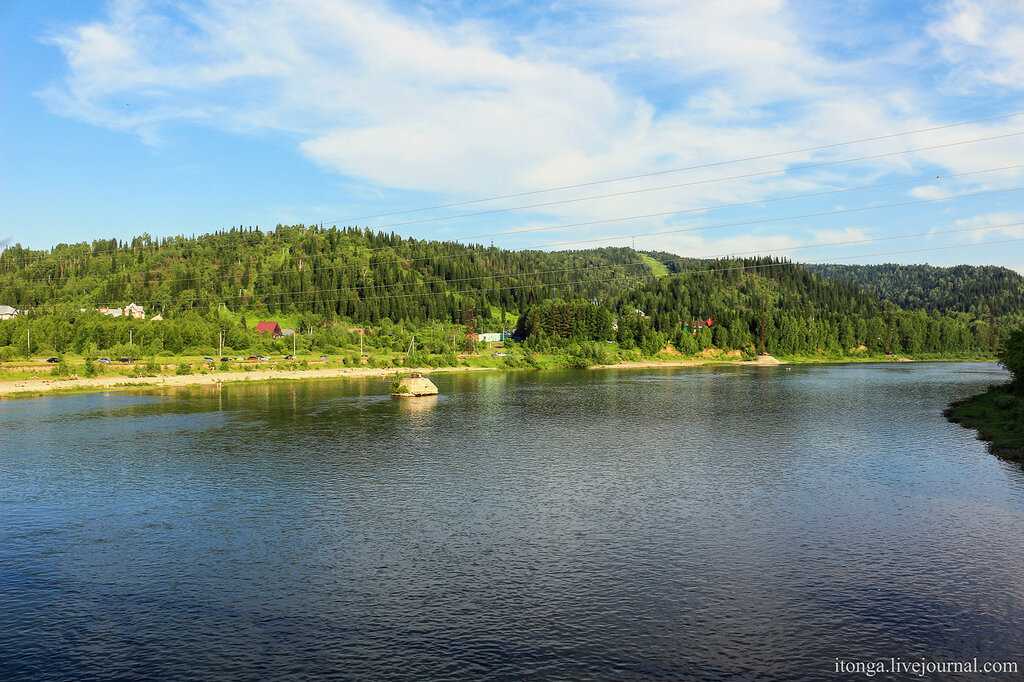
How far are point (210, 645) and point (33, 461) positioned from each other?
45.9m

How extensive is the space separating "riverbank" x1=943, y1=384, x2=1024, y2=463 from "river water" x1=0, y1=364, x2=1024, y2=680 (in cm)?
226

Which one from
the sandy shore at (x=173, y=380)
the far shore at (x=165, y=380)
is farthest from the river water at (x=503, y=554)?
the sandy shore at (x=173, y=380)

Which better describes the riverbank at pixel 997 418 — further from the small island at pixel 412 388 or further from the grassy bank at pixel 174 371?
the grassy bank at pixel 174 371

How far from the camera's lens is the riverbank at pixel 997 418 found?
61.8 meters

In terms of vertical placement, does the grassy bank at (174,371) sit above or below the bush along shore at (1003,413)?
above

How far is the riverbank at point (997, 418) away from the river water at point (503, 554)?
226cm

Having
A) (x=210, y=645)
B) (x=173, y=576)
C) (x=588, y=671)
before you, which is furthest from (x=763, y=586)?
(x=173, y=576)

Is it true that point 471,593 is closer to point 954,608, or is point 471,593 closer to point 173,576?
point 173,576

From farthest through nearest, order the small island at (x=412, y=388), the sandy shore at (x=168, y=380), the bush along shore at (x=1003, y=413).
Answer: the sandy shore at (x=168, y=380) < the small island at (x=412, y=388) < the bush along shore at (x=1003, y=413)

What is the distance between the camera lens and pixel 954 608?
2823cm

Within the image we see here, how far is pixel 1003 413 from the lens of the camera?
255 feet

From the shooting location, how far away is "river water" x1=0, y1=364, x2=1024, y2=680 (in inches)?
992

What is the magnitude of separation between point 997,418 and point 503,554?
67878mm

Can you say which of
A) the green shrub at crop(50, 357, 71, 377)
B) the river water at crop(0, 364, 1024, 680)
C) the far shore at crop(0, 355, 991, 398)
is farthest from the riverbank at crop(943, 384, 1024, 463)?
the green shrub at crop(50, 357, 71, 377)
